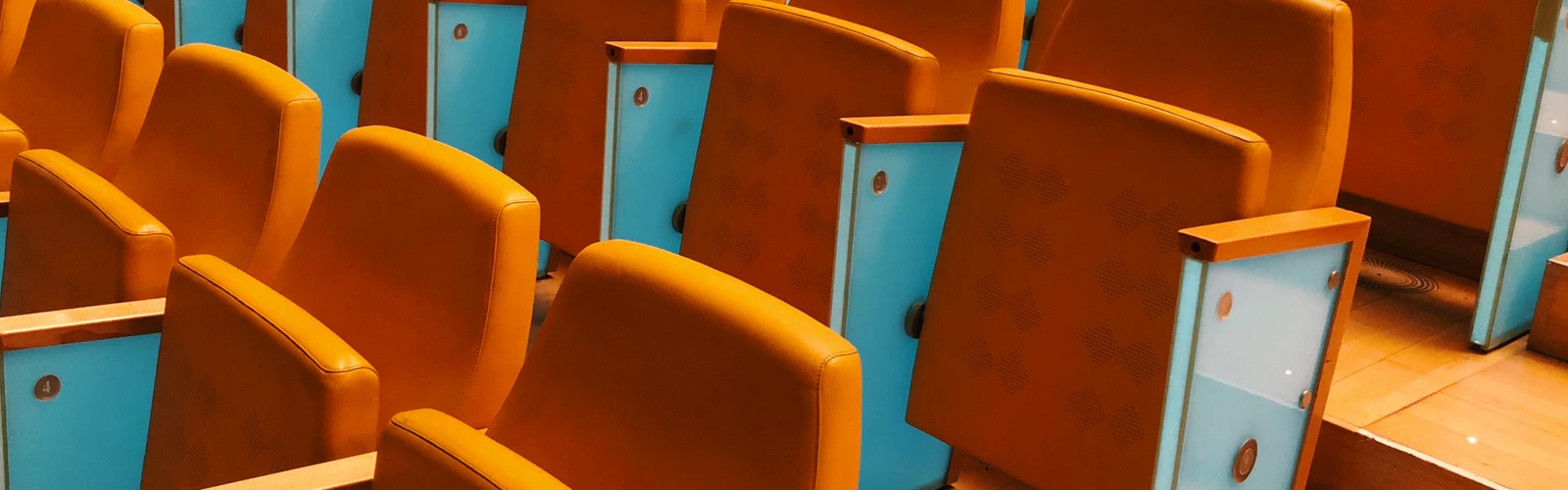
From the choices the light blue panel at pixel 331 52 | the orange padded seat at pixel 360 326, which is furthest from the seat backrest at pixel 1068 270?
the light blue panel at pixel 331 52

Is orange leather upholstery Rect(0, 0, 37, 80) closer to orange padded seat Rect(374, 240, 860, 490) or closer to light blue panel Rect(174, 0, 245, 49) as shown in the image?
light blue panel Rect(174, 0, 245, 49)

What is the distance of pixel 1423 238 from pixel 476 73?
30 cm

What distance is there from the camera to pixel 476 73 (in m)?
0.47

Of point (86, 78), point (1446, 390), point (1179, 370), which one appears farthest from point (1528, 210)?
point (86, 78)

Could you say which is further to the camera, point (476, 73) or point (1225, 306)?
point (476, 73)

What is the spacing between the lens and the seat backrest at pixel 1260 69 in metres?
0.30

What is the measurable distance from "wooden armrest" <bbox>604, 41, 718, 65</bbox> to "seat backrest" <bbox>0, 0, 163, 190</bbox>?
11cm

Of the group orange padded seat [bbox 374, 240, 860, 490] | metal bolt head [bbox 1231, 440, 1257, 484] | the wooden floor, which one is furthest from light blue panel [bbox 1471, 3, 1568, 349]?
orange padded seat [bbox 374, 240, 860, 490]

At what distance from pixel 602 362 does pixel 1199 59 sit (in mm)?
174

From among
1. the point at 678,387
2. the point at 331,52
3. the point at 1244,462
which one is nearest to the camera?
the point at 678,387

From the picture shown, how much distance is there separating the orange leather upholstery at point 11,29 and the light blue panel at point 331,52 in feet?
0.30

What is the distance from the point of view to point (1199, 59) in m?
0.32

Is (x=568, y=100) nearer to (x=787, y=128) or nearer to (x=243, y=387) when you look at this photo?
(x=787, y=128)

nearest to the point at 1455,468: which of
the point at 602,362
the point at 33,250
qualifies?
the point at 602,362
